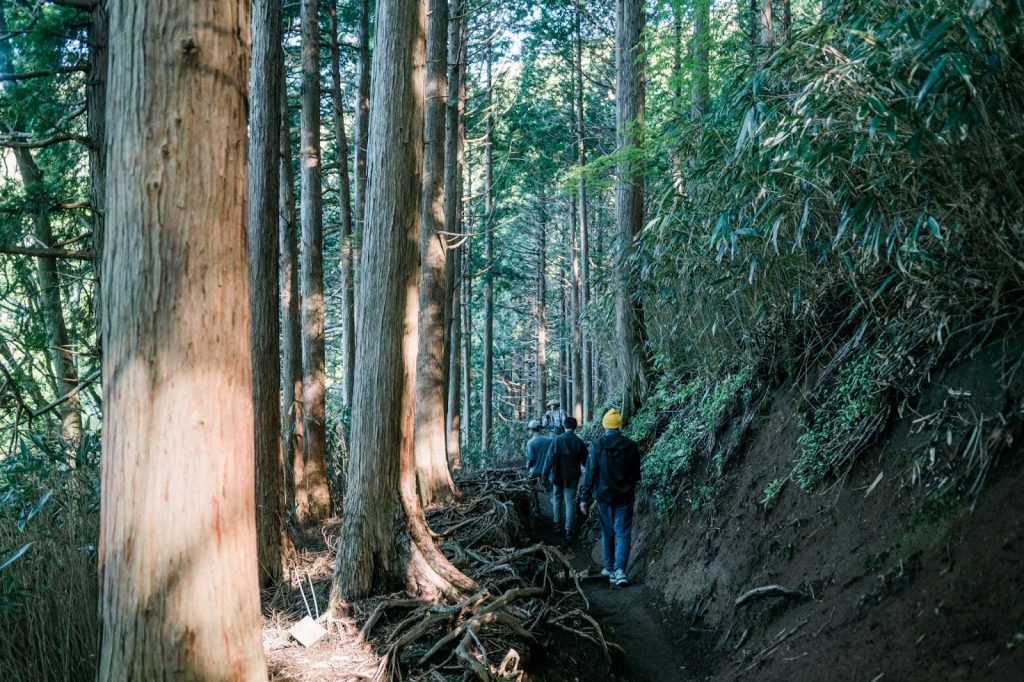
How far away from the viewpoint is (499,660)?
535 centimetres

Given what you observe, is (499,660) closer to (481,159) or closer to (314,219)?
(314,219)

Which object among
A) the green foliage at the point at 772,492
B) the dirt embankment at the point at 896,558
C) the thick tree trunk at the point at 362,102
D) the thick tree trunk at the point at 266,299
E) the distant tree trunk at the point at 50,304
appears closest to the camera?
the dirt embankment at the point at 896,558

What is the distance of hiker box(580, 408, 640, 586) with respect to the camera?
9.12 metres

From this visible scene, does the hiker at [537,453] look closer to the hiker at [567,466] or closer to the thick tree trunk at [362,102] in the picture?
the hiker at [567,466]

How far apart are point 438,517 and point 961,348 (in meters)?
6.98

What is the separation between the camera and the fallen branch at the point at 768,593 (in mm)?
5711

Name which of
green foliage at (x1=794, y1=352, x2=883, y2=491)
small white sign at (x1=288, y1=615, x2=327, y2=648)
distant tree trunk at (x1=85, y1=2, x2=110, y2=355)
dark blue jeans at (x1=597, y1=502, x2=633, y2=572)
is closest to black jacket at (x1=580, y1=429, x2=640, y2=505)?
dark blue jeans at (x1=597, y1=502, x2=633, y2=572)

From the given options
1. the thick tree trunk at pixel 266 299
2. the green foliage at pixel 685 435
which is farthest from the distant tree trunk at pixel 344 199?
the green foliage at pixel 685 435

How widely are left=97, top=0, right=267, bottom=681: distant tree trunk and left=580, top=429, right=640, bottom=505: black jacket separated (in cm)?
659

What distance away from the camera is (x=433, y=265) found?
38.8 ft

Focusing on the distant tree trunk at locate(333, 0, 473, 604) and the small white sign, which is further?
the distant tree trunk at locate(333, 0, 473, 604)

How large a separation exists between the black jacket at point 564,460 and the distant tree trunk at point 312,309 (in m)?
3.78

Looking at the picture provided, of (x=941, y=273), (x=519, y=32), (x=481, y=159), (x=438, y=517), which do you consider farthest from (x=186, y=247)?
(x=481, y=159)

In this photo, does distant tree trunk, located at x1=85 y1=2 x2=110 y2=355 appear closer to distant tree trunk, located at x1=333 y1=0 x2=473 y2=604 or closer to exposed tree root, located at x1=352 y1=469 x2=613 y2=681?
distant tree trunk, located at x1=333 y1=0 x2=473 y2=604
